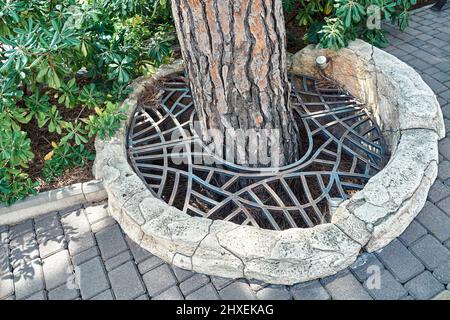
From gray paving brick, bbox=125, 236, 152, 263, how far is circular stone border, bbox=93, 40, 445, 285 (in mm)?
36

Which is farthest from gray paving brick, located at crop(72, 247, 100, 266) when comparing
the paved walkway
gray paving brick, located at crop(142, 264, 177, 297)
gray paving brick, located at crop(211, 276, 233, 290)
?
gray paving brick, located at crop(211, 276, 233, 290)

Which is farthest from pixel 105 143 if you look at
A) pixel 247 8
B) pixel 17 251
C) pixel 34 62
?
pixel 247 8

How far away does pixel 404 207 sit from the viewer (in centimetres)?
197

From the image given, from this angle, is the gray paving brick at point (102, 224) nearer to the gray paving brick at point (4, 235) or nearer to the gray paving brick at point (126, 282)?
the gray paving brick at point (126, 282)

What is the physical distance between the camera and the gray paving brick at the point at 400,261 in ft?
6.15

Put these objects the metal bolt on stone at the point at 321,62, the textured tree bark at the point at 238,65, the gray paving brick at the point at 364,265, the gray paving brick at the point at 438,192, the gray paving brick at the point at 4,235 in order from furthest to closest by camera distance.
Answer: the metal bolt on stone at the point at 321,62
the gray paving brick at the point at 4,235
the gray paving brick at the point at 438,192
the textured tree bark at the point at 238,65
the gray paving brick at the point at 364,265

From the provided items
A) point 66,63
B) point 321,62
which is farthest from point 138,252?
point 321,62

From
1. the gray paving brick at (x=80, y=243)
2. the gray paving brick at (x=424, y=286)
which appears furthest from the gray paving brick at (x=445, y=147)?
the gray paving brick at (x=80, y=243)

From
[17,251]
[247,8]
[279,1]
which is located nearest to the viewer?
[247,8]

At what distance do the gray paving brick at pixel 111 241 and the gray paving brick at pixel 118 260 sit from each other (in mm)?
26

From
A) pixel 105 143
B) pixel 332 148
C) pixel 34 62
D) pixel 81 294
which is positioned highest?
pixel 34 62

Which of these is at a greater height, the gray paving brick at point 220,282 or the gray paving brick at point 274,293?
the gray paving brick at point 220,282
